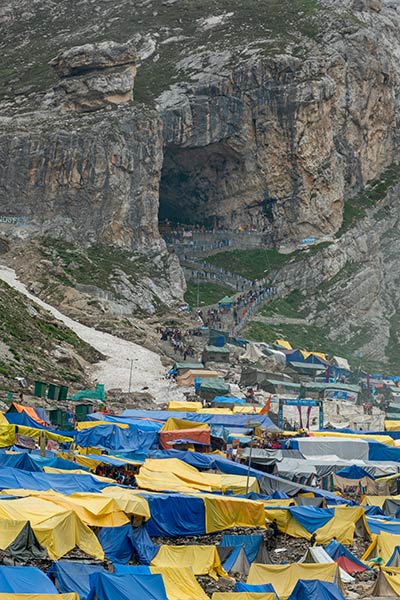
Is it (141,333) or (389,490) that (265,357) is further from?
(389,490)

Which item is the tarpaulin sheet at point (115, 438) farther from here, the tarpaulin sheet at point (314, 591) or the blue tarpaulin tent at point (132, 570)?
the tarpaulin sheet at point (314, 591)

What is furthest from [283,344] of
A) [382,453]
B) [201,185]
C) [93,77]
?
[382,453]

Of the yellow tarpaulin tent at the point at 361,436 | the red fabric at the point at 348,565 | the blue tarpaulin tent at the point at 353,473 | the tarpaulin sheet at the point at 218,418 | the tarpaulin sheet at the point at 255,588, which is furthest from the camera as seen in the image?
the tarpaulin sheet at the point at 218,418

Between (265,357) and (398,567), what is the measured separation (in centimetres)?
4343

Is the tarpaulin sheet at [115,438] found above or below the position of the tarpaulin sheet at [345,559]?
below

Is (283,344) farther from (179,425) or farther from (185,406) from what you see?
(179,425)

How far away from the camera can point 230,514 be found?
29547mm

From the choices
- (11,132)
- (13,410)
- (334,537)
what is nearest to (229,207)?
(11,132)

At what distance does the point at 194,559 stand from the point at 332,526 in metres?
6.04

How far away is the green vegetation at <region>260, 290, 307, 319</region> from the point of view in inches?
3388

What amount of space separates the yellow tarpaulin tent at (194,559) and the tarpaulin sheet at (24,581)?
215 inches

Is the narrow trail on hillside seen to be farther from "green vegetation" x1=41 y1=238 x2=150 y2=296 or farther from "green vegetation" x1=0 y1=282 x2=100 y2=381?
"green vegetation" x1=41 y1=238 x2=150 y2=296

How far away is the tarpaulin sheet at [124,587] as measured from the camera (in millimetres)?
19219

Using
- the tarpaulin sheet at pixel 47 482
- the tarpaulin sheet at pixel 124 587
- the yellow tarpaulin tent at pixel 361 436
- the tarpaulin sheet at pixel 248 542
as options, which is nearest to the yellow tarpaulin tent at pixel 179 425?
the yellow tarpaulin tent at pixel 361 436
